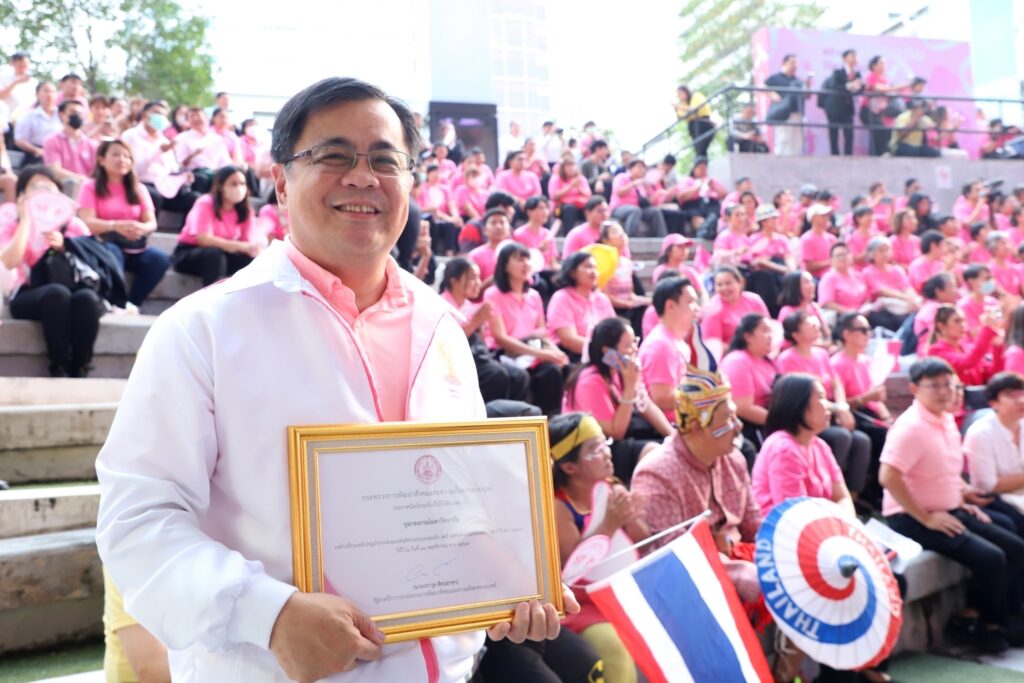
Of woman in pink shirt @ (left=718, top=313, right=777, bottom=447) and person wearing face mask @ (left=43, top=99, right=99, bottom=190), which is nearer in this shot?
woman in pink shirt @ (left=718, top=313, right=777, bottom=447)

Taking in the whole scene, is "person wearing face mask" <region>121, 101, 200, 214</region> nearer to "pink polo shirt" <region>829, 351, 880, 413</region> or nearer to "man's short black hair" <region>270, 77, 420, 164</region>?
"pink polo shirt" <region>829, 351, 880, 413</region>

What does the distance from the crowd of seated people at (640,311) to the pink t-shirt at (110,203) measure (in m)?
0.01

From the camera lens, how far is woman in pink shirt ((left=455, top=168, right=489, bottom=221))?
10.5 metres

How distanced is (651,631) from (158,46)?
83.3ft

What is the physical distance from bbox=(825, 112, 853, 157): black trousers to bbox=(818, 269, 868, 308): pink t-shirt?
697cm

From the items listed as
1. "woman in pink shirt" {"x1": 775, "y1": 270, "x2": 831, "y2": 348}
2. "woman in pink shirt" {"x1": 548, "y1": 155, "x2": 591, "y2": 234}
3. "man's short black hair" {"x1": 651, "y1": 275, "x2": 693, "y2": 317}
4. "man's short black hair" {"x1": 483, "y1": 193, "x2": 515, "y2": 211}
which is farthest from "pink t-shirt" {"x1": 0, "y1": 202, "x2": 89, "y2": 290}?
"woman in pink shirt" {"x1": 548, "y1": 155, "x2": 591, "y2": 234}

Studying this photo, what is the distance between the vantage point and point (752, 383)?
5707 mm

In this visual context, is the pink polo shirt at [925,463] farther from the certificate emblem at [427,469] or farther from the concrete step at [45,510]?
the certificate emblem at [427,469]

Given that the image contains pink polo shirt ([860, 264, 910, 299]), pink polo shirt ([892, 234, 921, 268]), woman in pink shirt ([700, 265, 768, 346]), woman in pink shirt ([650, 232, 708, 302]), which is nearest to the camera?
woman in pink shirt ([700, 265, 768, 346])

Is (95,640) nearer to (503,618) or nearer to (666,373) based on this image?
(503,618)

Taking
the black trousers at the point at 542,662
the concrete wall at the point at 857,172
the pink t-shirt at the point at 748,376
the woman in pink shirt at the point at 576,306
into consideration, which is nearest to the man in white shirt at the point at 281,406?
the black trousers at the point at 542,662

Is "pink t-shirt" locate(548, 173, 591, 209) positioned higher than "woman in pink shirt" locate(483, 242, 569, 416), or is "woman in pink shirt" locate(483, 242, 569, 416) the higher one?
"pink t-shirt" locate(548, 173, 591, 209)

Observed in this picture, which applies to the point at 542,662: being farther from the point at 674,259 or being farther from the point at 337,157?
the point at 674,259

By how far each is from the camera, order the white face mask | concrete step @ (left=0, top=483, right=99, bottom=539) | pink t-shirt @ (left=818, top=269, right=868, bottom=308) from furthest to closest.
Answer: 1. pink t-shirt @ (left=818, top=269, right=868, bottom=308)
2. the white face mask
3. concrete step @ (left=0, top=483, right=99, bottom=539)
